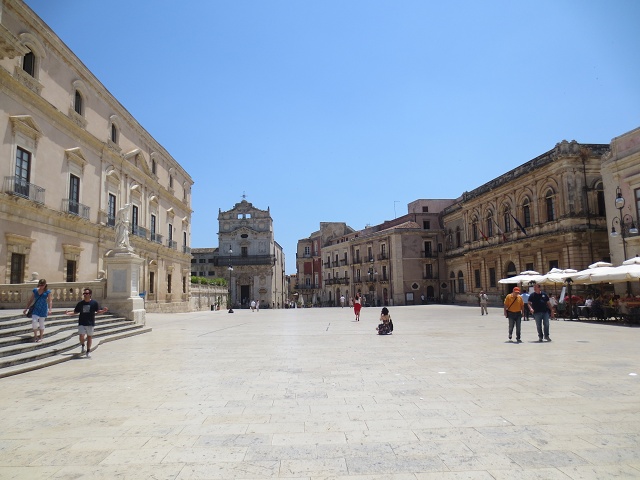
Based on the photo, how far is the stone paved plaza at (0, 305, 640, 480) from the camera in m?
3.31

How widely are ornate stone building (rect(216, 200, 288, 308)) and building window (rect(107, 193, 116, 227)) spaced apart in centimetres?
3448

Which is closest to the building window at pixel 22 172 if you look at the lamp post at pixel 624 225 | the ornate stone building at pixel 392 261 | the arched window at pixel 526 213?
the lamp post at pixel 624 225

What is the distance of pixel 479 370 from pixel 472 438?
3.46 meters

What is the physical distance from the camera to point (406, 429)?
13.7 ft

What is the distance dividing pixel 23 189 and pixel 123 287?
20.6ft

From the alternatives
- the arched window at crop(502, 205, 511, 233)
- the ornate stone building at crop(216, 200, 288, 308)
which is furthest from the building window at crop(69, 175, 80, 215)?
the ornate stone building at crop(216, 200, 288, 308)

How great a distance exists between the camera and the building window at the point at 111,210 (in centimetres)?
2465

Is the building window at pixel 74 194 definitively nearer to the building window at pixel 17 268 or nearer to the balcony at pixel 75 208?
the balcony at pixel 75 208

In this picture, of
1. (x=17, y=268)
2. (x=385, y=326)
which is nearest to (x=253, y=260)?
(x=17, y=268)

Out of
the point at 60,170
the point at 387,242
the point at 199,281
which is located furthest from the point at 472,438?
the point at 387,242

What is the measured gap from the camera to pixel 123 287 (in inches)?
613

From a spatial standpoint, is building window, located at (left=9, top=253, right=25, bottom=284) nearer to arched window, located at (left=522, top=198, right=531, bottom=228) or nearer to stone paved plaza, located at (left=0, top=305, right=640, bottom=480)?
stone paved plaza, located at (left=0, top=305, right=640, bottom=480)

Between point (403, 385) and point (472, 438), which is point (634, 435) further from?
point (403, 385)

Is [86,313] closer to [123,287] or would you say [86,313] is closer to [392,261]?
[123,287]
